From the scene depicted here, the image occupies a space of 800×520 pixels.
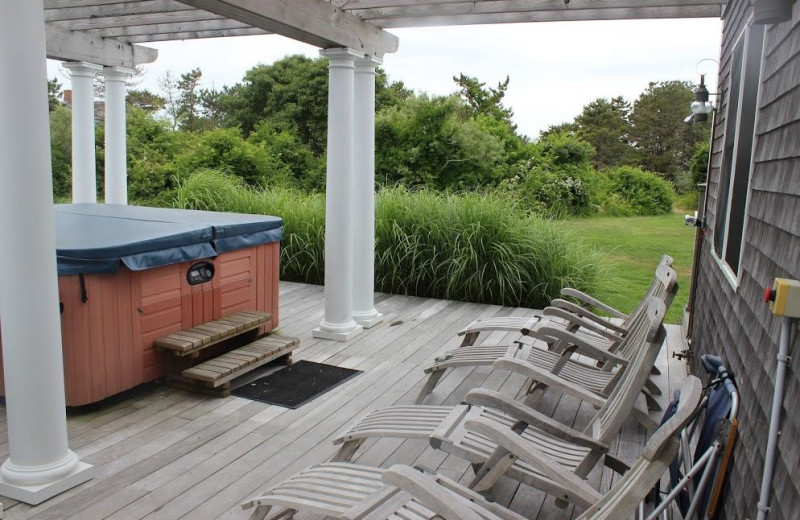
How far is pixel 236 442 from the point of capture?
3719 mm

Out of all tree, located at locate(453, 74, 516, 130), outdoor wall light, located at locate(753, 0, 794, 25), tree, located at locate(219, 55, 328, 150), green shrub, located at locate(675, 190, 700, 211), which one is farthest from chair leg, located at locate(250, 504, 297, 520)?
tree, located at locate(453, 74, 516, 130)

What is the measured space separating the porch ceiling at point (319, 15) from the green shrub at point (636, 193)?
10.7 meters

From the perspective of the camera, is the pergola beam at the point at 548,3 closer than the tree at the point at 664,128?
Yes

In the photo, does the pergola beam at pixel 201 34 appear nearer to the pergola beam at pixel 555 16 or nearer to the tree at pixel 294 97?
the pergola beam at pixel 555 16

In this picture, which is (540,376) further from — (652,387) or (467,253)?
(467,253)

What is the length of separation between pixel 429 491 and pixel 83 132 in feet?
22.3

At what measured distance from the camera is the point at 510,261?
723cm

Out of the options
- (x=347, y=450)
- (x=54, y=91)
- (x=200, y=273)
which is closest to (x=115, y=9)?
(x=200, y=273)

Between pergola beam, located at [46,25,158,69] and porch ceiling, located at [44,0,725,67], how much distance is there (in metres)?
0.01

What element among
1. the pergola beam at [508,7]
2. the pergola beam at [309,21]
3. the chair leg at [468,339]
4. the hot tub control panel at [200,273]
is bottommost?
the chair leg at [468,339]

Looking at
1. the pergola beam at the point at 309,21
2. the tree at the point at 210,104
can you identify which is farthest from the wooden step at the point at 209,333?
the tree at the point at 210,104

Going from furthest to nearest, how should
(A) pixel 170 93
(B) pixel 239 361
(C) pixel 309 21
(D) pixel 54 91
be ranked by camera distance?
(A) pixel 170 93, (D) pixel 54 91, (C) pixel 309 21, (B) pixel 239 361

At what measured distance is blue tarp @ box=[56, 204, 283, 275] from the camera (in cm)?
394

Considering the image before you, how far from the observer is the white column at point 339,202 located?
550 cm
